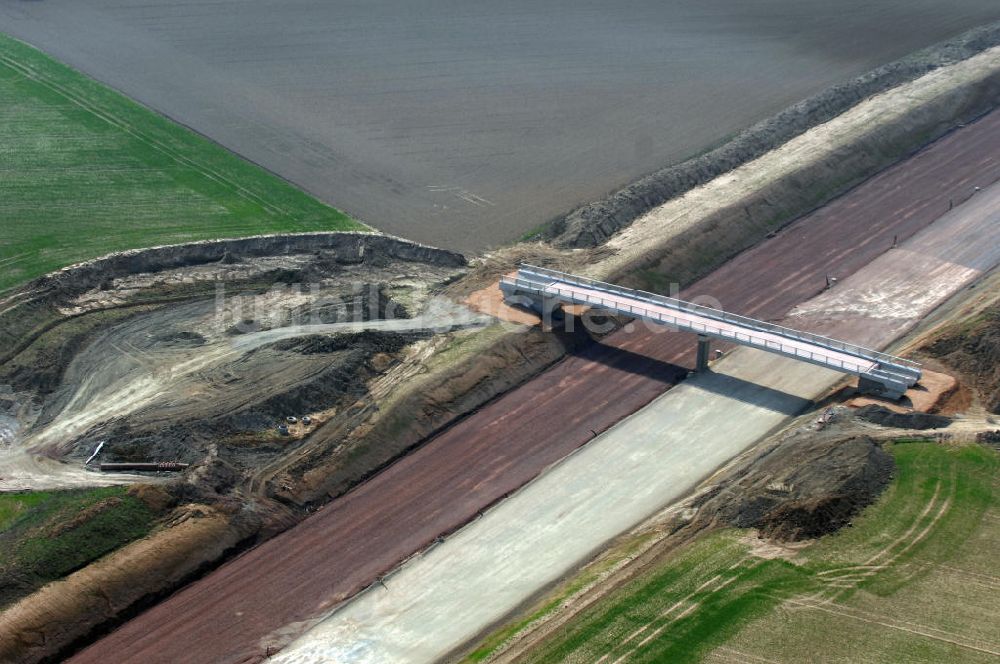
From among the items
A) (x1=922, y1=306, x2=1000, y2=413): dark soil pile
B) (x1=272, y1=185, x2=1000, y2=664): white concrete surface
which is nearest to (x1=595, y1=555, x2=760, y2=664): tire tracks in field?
(x1=272, y1=185, x2=1000, y2=664): white concrete surface

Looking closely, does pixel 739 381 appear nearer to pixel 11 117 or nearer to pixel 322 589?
pixel 322 589

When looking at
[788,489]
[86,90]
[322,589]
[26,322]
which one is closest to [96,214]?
[26,322]

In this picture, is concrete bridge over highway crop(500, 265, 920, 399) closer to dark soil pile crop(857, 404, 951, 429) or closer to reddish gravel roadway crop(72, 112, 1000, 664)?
dark soil pile crop(857, 404, 951, 429)

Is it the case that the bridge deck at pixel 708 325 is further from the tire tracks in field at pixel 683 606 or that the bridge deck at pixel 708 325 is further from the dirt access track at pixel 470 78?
the tire tracks in field at pixel 683 606

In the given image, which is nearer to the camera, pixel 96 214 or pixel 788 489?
pixel 788 489

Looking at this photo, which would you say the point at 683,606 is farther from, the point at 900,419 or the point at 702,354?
the point at 702,354

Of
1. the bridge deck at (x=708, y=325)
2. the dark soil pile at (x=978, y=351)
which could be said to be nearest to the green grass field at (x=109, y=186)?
the bridge deck at (x=708, y=325)
